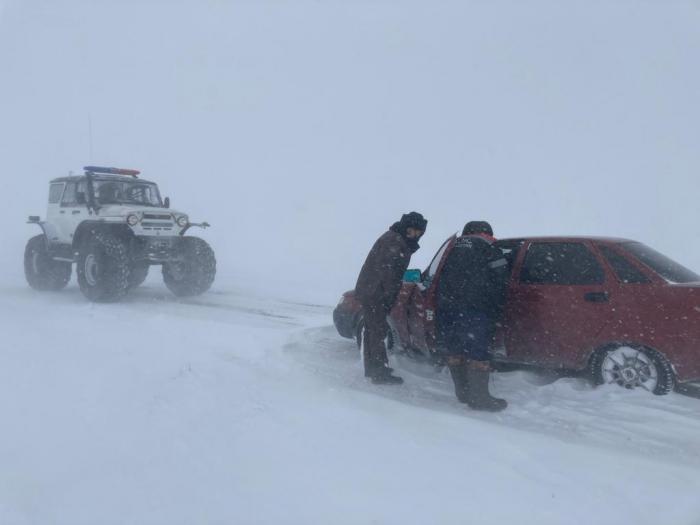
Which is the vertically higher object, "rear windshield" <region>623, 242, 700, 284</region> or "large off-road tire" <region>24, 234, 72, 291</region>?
"rear windshield" <region>623, 242, 700, 284</region>

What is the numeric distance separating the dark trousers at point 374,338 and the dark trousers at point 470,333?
0.78 meters

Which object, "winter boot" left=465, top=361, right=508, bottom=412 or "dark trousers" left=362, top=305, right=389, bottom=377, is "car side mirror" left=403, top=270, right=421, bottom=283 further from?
"winter boot" left=465, top=361, right=508, bottom=412

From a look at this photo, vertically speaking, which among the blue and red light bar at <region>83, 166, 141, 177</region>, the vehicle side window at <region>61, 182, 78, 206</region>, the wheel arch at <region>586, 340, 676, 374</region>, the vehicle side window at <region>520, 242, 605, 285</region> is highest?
the blue and red light bar at <region>83, 166, 141, 177</region>

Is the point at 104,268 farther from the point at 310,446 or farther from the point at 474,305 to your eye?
the point at 474,305

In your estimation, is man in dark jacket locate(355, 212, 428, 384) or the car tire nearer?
the car tire

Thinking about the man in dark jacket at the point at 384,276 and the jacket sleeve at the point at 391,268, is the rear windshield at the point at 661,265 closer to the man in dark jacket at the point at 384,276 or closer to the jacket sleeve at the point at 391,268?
the man in dark jacket at the point at 384,276

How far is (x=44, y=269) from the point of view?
37.6 ft

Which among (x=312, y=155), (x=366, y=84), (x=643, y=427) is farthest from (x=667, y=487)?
(x=366, y=84)

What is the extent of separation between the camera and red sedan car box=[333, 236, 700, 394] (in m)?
4.77

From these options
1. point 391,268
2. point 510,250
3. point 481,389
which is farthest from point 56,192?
point 481,389

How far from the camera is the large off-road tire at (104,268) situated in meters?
9.59

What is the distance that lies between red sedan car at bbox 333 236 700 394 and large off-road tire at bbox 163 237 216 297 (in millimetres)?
5604

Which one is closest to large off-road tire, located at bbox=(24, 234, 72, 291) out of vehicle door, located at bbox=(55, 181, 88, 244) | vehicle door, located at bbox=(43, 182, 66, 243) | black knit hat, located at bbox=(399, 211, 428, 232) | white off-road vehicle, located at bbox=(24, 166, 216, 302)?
white off-road vehicle, located at bbox=(24, 166, 216, 302)

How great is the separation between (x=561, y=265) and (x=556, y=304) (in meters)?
0.39
